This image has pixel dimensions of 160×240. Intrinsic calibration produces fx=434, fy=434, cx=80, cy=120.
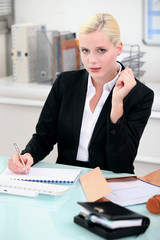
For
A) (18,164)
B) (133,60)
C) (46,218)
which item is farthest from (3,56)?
(46,218)

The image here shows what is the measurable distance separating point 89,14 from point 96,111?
54.0 inches

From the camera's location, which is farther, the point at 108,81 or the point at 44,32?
the point at 44,32

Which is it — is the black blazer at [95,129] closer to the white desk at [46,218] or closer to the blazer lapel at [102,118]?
the blazer lapel at [102,118]

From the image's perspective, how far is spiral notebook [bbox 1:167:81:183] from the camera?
4.95ft

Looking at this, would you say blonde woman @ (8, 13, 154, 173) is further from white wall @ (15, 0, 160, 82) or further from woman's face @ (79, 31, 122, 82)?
white wall @ (15, 0, 160, 82)

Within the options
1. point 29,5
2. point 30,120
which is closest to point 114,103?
point 30,120

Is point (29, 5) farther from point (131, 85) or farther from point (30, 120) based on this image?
point (131, 85)

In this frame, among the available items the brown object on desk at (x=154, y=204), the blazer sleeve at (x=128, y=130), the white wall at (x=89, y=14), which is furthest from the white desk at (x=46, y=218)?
the white wall at (x=89, y=14)

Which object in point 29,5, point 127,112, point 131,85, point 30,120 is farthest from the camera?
point 29,5

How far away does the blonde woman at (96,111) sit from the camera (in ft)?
5.48

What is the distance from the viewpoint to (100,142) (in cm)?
180

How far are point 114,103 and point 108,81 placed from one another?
0.19 meters

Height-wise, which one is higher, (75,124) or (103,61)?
(103,61)

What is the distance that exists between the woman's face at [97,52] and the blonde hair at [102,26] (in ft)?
0.05
